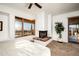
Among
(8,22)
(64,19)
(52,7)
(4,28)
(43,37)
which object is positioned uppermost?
(52,7)

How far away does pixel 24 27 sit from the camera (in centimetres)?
183

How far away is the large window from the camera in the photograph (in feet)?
5.71

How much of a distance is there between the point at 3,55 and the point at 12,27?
2.01ft

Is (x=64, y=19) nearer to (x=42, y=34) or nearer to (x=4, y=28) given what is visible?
(x=42, y=34)

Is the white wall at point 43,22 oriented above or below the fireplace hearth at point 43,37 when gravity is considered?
above

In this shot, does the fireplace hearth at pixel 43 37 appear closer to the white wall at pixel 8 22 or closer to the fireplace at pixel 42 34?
the fireplace at pixel 42 34

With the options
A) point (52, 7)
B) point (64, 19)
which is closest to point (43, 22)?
point (52, 7)

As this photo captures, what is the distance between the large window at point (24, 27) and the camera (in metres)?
1.74

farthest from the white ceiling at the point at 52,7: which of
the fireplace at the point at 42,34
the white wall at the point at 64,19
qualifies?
the fireplace at the point at 42,34

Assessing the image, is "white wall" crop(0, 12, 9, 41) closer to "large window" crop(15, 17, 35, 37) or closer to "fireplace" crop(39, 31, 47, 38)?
"large window" crop(15, 17, 35, 37)

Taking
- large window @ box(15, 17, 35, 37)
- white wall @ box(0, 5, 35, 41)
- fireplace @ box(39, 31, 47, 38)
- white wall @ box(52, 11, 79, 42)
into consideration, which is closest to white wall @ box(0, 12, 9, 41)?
white wall @ box(0, 5, 35, 41)

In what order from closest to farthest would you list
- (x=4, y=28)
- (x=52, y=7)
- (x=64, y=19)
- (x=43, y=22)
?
(x=4, y=28)
(x=52, y=7)
(x=43, y=22)
(x=64, y=19)

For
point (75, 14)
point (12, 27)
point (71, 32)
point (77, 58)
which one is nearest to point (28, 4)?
point (12, 27)

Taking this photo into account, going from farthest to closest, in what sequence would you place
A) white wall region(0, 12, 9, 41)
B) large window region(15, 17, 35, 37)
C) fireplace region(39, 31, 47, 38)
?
fireplace region(39, 31, 47, 38) < large window region(15, 17, 35, 37) < white wall region(0, 12, 9, 41)
